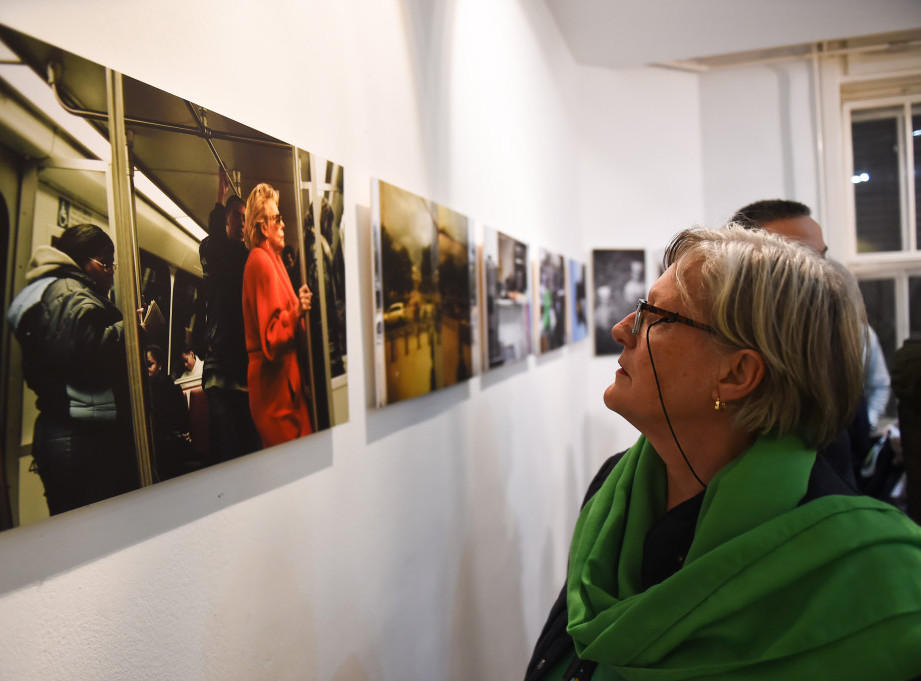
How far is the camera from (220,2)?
1.31 meters

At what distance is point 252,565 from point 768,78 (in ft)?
22.6

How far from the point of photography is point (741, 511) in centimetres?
131

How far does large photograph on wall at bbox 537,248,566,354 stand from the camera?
3943 millimetres

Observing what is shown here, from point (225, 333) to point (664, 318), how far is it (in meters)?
0.94

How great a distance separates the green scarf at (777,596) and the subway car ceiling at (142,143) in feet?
3.64

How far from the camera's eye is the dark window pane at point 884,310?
646cm

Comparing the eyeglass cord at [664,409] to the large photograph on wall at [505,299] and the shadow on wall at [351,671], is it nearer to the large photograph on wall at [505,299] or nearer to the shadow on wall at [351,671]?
the shadow on wall at [351,671]

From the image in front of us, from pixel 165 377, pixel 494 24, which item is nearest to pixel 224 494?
pixel 165 377

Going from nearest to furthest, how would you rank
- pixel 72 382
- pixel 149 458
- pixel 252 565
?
1. pixel 72 382
2. pixel 149 458
3. pixel 252 565

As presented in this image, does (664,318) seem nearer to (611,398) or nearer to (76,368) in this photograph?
(611,398)

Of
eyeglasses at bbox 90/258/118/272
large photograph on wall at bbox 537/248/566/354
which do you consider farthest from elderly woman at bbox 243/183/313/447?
large photograph on wall at bbox 537/248/566/354

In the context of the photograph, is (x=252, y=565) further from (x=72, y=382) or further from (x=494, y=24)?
(x=494, y=24)

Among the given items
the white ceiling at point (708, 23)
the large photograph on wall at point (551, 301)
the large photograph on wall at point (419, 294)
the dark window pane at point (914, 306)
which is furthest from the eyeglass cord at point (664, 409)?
the dark window pane at point (914, 306)

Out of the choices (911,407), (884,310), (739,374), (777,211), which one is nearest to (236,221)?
(739,374)
